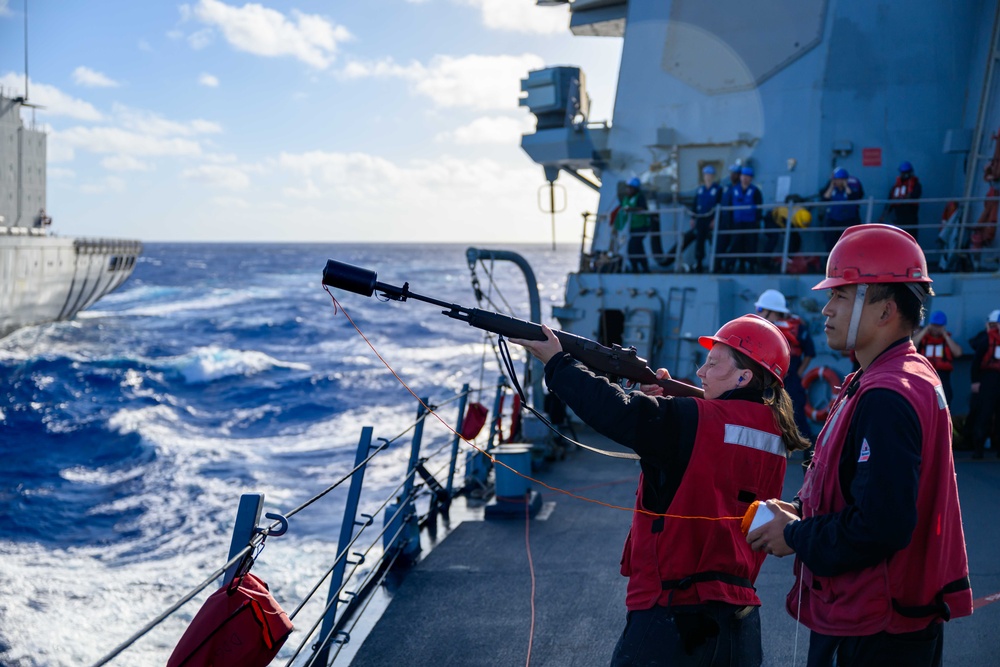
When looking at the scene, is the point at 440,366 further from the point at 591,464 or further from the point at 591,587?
the point at 591,587

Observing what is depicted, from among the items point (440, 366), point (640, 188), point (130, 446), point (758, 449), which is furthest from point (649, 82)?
point (440, 366)

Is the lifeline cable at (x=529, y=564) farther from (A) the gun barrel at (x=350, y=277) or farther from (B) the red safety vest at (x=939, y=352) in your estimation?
(B) the red safety vest at (x=939, y=352)

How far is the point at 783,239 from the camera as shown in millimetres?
10125

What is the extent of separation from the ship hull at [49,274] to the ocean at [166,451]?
5.55 ft

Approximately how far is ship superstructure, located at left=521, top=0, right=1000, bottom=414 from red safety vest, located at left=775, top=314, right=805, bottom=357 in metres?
0.95

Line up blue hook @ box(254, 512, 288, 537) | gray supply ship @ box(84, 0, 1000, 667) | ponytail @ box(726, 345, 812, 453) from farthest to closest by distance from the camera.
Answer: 1. gray supply ship @ box(84, 0, 1000, 667)
2. blue hook @ box(254, 512, 288, 537)
3. ponytail @ box(726, 345, 812, 453)

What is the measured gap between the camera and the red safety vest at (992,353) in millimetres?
7707

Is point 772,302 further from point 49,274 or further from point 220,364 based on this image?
point 49,274

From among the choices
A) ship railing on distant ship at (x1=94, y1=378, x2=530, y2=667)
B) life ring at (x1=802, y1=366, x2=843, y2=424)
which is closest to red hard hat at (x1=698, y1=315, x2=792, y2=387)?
ship railing on distant ship at (x1=94, y1=378, x2=530, y2=667)

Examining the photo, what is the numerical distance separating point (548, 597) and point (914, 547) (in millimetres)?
3210

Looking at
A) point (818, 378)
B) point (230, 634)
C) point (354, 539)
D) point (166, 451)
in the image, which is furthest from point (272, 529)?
point (166, 451)

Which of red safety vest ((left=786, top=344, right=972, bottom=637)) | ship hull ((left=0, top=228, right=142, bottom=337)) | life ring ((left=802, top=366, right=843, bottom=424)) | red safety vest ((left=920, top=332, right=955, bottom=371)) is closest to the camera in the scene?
red safety vest ((left=786, top=344, right=972, bottom=637))

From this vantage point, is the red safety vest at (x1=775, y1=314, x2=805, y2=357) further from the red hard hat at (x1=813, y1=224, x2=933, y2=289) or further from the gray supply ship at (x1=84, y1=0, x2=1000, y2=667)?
the red hard hat at (x1=813, y1=224, x2=933, y2=289)

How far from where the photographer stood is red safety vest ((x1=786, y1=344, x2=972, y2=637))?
6.25ft
